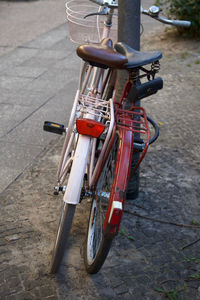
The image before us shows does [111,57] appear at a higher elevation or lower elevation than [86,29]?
higher

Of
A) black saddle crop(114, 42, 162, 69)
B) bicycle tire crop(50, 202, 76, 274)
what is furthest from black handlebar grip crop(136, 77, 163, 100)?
bicycle tire crop(50, 202, 76, 274)

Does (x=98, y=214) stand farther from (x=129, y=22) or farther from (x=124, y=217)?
(x=129, y=22)

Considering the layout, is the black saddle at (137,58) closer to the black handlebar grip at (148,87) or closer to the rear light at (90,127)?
the black handlebar grip at (148,87)

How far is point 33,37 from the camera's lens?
8.30 m

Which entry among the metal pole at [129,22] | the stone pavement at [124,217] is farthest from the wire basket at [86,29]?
the stone pavement at [124,217]

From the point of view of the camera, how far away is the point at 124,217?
3.25m

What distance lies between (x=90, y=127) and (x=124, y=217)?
3.54 feet

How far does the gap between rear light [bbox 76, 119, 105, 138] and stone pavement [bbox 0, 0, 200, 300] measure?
91 cm

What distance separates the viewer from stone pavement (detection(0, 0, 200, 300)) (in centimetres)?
261

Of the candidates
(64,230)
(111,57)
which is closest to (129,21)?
(111,57)

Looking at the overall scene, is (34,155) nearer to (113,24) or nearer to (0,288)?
(113,24)

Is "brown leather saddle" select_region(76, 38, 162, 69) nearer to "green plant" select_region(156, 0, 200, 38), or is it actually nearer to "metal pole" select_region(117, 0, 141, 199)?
"metal pole" select_region(117, 0, 141, 199)

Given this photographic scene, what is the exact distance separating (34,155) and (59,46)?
4027mm

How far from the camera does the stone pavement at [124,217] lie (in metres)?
2.61
